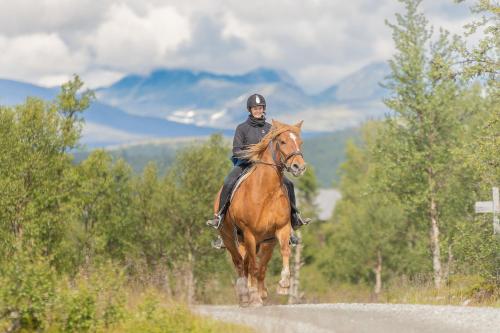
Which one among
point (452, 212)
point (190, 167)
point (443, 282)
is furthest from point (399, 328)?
point (190, 167)

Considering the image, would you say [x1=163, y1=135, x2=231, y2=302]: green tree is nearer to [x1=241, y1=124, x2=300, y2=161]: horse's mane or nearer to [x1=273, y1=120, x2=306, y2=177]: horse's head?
[x1=241, y1=124, x2=300, y2=161]: horse's mane

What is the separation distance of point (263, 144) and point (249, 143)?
3.74 feet

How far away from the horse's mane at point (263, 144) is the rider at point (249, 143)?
0.39m

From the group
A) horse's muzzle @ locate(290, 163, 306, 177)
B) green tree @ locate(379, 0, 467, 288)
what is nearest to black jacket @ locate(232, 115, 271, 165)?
horse's muzzle @ locate(290, 163, 306, 177)

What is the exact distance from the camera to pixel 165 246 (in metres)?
56.1

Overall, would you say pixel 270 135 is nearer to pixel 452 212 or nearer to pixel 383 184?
pixel 383 184

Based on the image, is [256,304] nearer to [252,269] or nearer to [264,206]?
[252,269]

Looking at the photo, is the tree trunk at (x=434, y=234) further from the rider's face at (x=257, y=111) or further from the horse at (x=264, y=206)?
the horse at (x=264, y=206)

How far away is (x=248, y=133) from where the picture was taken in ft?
56.1

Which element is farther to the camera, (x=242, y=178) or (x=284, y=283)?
(x=242, y=178)

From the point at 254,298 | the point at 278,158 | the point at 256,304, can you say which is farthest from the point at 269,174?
the point at 256,304

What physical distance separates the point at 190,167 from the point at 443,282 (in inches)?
1402

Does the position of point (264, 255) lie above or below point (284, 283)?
above

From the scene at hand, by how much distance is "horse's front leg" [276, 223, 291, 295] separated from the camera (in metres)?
15.3
